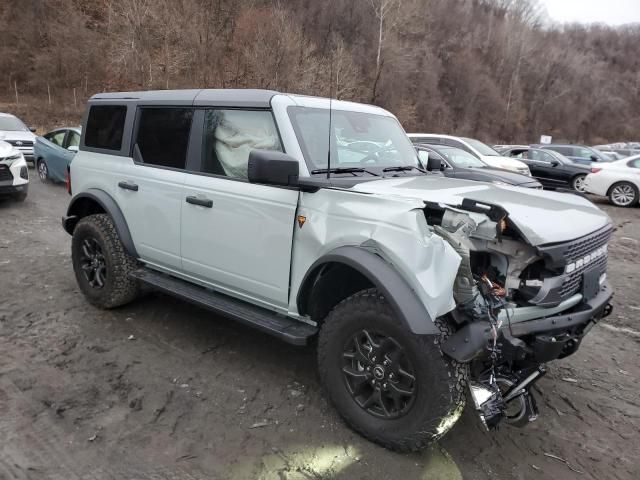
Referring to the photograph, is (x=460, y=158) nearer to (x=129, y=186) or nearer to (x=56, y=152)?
(x=129, y=186)

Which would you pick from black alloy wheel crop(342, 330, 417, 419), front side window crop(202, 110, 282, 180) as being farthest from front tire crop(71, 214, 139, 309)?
black alloy wheel crop(342, 330, 417, 419)

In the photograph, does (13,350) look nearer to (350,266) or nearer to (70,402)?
(70,402)

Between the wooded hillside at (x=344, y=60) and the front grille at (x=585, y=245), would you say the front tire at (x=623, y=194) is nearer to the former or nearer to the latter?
the wooded hillside at (x=344, y=60)

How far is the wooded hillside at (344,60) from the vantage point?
20.2 m

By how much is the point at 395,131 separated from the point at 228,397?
2589mm

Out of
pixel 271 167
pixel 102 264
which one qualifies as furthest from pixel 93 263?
pixel 271 167

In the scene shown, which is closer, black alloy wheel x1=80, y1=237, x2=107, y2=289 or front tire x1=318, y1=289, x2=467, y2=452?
front tire x1=318, y1=289, x2=467, y2=452

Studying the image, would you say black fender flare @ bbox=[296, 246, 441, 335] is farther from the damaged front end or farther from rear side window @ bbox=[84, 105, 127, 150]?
rear side window @ bbox=[84, 105, 127, 150]

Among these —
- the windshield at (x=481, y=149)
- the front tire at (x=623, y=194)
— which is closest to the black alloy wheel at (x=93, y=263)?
the windshield at (x=481, y=149)

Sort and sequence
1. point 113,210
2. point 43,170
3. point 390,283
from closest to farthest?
point 390,283 → point 113,210 → point 43,170

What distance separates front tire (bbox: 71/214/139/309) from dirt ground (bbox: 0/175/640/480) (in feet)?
0.69

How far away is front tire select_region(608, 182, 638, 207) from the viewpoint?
42.5 ft

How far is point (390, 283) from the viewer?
2.51 metres

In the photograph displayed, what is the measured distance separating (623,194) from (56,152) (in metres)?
15.0
